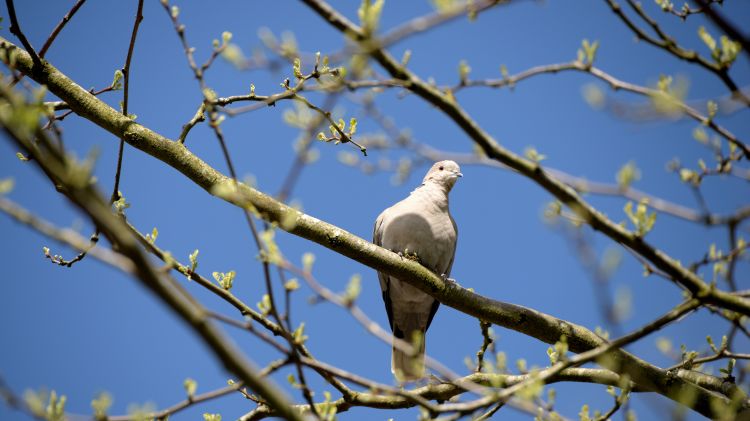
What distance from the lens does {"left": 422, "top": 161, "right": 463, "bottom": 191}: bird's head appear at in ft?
22.2

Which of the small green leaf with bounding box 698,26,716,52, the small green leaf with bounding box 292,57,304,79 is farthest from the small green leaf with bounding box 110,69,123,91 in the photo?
the small green leaf with bounding box 698,26,716,52

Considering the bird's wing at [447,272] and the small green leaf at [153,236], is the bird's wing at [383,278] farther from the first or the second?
the small green leaf at [153,236]

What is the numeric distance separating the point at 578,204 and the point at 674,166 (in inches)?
41.7

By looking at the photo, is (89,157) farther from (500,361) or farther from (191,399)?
(500,361)

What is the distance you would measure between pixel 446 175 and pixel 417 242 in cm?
112

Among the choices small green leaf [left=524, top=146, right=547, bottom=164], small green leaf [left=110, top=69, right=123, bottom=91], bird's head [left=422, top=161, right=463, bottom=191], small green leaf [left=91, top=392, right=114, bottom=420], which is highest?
bird's head [left=422, top=161, right=463, bottom=191]

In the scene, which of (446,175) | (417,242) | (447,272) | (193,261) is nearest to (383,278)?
(447,272)

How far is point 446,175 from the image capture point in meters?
6.79

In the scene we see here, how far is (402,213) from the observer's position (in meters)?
6.13

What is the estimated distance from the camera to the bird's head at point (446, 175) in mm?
6773

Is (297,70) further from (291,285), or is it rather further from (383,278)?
(383,278)

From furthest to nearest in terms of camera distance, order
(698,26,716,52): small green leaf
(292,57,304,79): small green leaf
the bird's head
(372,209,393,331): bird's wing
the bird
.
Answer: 1. the bird's head
2. (372,209,393,331): bird's wing
3. the bird
4. (292,57,304,79): small green leaf
5. (698,26,716,52): small green leaf

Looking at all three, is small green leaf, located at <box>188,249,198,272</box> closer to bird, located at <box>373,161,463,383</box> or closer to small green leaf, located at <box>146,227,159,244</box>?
small green leaf, located at <box>146,227,159,244</box>

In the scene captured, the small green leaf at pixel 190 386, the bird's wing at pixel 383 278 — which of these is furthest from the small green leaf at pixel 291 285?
the bird's wing at pixel 383 278
